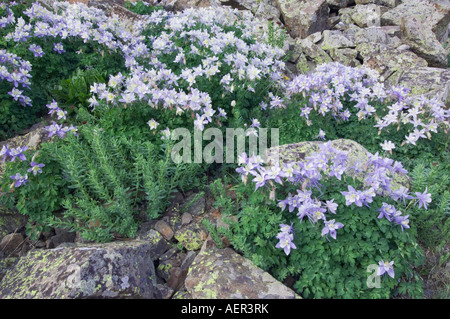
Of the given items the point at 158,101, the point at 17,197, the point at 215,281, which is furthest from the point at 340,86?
the point at 17,197

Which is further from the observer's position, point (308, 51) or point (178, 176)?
point (308, 51)

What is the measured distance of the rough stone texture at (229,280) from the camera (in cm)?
293

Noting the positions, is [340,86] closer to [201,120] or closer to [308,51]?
[201,120]

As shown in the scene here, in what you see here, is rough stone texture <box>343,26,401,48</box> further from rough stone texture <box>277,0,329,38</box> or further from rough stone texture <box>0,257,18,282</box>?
rough stone texture <box>0,257,18,282</box>

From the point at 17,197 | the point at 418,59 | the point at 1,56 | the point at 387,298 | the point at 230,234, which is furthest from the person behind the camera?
the point at 418,59

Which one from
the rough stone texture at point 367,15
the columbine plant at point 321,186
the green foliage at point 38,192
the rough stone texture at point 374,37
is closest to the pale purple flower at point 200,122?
the columbine plant at point 321,186

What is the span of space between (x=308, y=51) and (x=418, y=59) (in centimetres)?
215

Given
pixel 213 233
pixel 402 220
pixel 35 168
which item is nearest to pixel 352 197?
pixel 402 220

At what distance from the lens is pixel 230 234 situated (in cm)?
325

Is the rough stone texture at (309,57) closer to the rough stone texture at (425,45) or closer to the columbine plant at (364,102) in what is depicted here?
the columbine plant at (364,102)

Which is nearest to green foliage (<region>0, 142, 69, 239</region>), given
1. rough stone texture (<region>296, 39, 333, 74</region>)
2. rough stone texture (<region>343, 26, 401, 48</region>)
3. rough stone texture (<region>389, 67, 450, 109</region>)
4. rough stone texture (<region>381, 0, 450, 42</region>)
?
rough stone texture (<region>296, 39, 333, 74</region>)

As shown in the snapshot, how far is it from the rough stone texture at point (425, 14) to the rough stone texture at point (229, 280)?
28.1 feet

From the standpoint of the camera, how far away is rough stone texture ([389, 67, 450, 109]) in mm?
6074

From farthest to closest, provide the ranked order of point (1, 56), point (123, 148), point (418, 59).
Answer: point (418, 59), point (1, 56), point (123, 148)
